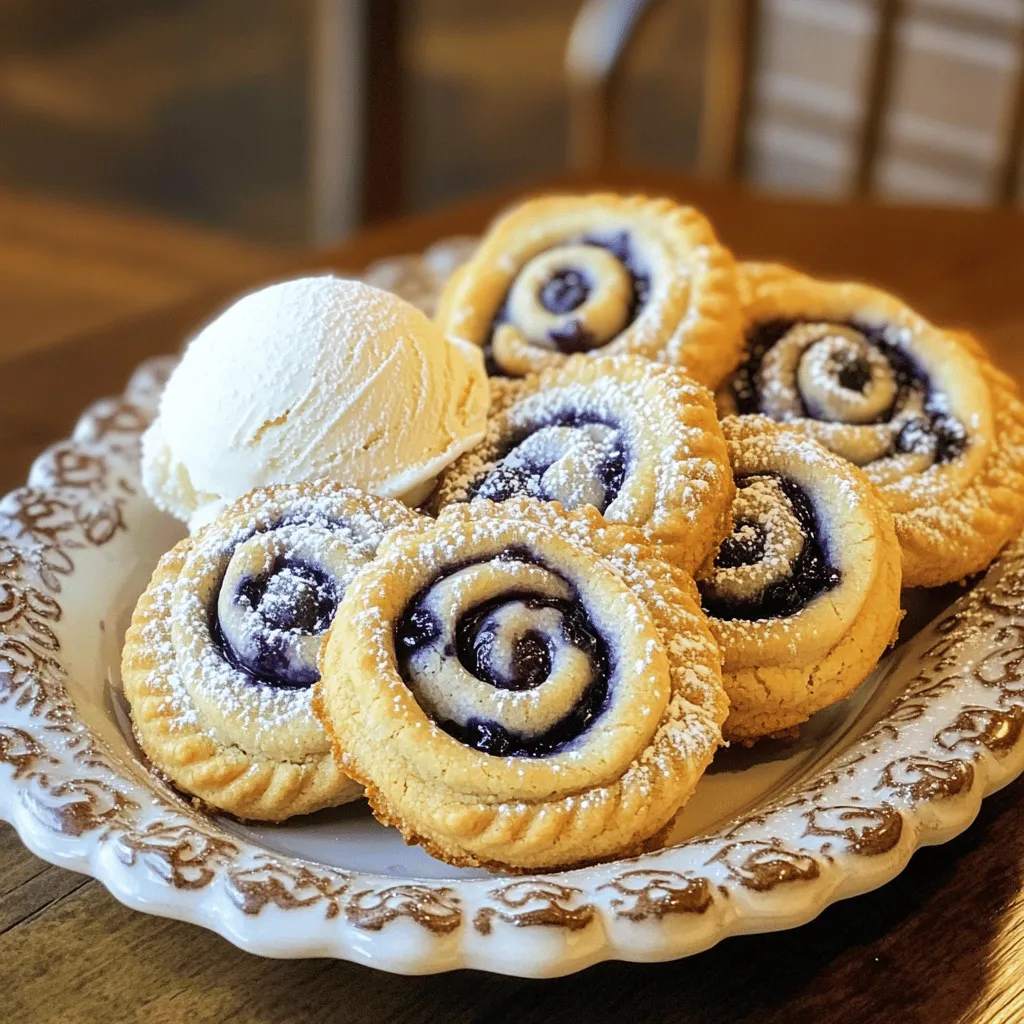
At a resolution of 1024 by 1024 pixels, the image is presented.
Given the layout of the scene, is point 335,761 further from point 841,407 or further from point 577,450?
point 841,407

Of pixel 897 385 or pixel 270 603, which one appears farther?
pixel 897 385

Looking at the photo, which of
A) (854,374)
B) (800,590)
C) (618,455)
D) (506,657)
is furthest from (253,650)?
(854,374)

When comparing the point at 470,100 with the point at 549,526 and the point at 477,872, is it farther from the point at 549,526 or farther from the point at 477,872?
the point at 477,872

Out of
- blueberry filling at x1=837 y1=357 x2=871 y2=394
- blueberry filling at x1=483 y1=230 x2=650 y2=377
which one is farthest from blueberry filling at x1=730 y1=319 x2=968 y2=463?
blueberry filling at x1=483 y1=230 x2=650 y2=377

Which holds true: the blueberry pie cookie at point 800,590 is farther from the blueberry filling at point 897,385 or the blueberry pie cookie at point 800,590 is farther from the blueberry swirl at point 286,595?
the blueberry swirl at point 286,595

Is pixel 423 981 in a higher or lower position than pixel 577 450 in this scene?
lower

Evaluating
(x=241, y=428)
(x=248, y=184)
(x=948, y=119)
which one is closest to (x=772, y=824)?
(x=241, y=428)

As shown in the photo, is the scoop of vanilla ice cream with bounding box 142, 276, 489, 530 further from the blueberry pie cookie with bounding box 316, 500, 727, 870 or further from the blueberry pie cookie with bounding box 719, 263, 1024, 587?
the blueberry pie cookie with bounding box 719, 263, 1024, 587

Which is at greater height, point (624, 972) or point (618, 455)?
point (618, 455)
